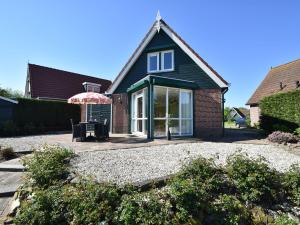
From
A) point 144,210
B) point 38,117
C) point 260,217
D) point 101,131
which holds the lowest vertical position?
point 260,217

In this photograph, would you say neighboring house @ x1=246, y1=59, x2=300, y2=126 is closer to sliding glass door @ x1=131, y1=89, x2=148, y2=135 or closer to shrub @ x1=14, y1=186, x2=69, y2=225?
sliding glass door @ x1=131, y1=89, x2=148, y2=135

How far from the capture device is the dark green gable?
12629 mm

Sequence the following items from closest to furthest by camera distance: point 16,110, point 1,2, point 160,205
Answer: point 160,205 → point 1,2 → point 16,110

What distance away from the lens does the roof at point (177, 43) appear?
40.2 feet

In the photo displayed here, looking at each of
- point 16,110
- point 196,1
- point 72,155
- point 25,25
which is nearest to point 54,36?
point 25,25

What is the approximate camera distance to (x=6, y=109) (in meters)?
16.2

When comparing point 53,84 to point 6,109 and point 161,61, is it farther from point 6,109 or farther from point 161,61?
point 161,61

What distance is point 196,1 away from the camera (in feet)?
35.1

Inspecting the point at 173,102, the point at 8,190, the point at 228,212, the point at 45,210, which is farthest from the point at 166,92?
the point at 45,210

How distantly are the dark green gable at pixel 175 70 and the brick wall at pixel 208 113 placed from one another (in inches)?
21.5

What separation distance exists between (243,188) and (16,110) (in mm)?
17683

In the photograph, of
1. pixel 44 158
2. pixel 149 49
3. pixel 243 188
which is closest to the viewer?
pixel 243 188

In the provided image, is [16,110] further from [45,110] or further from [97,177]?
[97,177]

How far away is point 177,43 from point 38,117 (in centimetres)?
1331
